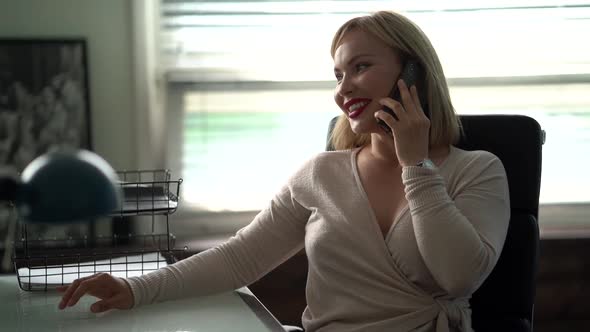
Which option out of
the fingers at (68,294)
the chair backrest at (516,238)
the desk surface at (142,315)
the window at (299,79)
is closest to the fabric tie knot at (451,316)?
the chair backrest at (516,238)

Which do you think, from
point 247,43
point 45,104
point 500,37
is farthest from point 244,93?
point 500,37

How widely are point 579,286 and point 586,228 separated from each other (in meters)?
0.27

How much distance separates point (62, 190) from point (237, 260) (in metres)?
0.94

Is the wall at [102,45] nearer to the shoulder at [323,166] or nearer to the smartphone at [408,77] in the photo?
the shoulder at [323,166]

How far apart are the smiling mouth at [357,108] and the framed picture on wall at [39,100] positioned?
1.25 meters

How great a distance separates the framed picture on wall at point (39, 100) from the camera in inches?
97.6

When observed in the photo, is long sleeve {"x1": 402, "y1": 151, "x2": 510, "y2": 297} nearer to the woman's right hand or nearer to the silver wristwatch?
the silver wristwatch

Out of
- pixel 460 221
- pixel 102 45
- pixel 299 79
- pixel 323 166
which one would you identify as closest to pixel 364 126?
pixel 323 166

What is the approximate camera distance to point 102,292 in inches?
52.5

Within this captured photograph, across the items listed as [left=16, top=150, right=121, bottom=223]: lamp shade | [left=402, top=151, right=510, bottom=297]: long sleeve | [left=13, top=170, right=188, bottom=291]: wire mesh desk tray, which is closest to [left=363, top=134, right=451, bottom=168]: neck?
[left=402, top=151, right=510, bottom=297]: long sleeve

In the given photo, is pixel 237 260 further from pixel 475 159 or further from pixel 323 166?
pixel 475 159

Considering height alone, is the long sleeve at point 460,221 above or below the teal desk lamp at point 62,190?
→ below

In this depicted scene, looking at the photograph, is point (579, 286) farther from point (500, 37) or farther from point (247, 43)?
point (247, 43)

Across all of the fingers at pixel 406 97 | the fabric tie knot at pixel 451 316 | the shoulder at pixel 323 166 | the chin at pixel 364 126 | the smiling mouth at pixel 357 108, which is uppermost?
the fingers at pixel 406 97
